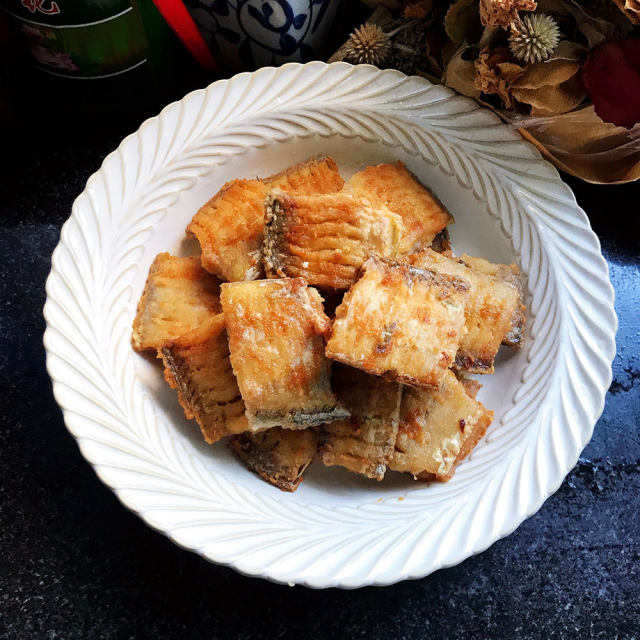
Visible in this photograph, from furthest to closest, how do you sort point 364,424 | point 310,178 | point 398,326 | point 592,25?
point 310,178
point 592,25
point 364,424
point 398,326

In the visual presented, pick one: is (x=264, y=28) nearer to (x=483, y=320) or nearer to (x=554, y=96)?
(x=554, y=96)

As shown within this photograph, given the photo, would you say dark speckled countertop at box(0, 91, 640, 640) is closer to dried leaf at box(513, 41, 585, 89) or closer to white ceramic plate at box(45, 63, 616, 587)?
white ceramic plate at box(45, 63, 616, 587)

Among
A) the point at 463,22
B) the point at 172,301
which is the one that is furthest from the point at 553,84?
the point at 172,301

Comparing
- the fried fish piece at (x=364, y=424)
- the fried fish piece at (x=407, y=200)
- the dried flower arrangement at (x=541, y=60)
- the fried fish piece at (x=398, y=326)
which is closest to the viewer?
the fried fish piece at (x=398, y=326)

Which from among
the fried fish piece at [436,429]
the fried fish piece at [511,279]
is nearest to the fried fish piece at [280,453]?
the fried fish piece at [436,429]

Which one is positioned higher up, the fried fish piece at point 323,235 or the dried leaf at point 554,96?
the dried leaf at point 554,96

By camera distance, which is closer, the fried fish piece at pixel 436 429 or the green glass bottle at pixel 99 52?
the fried fish piece at pixel 436 429

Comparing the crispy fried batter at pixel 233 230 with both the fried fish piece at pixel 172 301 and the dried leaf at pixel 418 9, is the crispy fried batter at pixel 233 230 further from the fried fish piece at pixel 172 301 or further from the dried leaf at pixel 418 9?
the dried leaf at pixel 418 9
